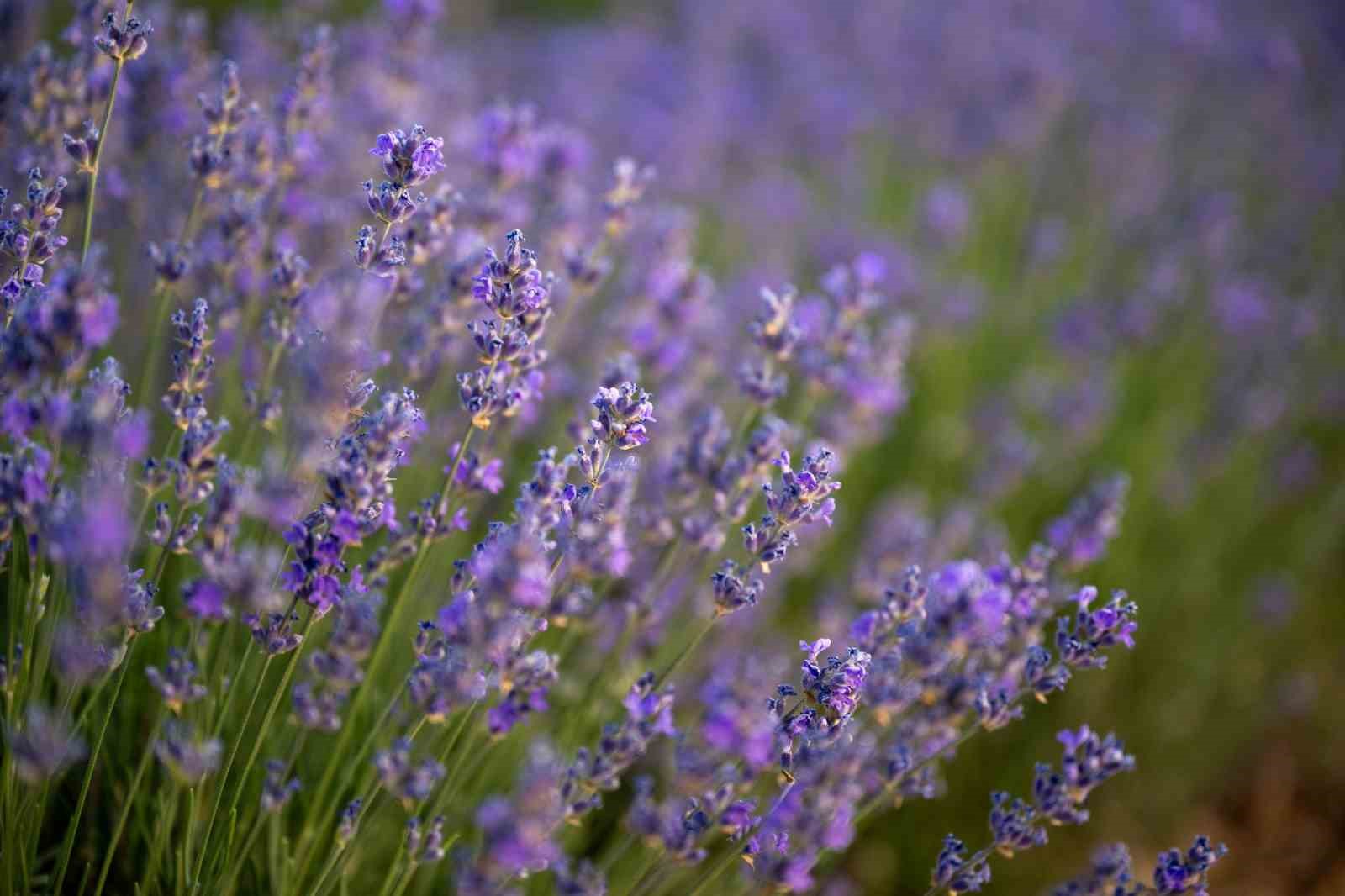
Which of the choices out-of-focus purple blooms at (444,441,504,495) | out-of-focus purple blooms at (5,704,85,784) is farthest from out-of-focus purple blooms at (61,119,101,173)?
out-of-focus purple blooms at (5,704,85,784)

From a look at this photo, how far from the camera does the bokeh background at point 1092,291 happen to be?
326 centimetres

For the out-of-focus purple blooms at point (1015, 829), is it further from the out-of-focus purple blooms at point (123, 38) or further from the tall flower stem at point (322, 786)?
the out-of-focus purple blooms at point (123, 38)

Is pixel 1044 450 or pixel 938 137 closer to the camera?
pixel 1044 450

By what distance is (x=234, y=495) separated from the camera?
1087 millimetres

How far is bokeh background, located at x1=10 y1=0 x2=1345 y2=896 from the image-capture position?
326cm

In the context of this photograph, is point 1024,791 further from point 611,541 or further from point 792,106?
point 792,106

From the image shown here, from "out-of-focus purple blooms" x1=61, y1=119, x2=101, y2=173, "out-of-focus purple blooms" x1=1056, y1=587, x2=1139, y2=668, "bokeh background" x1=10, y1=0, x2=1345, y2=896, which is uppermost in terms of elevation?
"bokeh background" x1=10, y1=0, x2=1345, y2=896

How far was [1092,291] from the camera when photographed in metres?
4.24

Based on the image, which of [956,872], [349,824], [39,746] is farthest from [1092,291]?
[39,746]

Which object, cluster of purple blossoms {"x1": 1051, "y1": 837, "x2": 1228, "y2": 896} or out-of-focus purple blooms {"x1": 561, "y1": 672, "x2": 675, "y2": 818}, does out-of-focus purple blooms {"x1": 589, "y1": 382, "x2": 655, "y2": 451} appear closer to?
out-of-focus purple blooms {"x1": 561, "y1": 672, "x2": 675, "y2": 818}

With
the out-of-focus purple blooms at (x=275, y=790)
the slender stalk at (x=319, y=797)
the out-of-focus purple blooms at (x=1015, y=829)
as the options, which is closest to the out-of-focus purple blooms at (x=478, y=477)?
the slender stalk at (x=319, y=797)

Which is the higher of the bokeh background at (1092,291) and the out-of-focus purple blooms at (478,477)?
the bokeh background at (1092,291)

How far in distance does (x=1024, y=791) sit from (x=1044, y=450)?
1.21 meters

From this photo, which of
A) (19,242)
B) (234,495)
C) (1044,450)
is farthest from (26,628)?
(1044,450)
